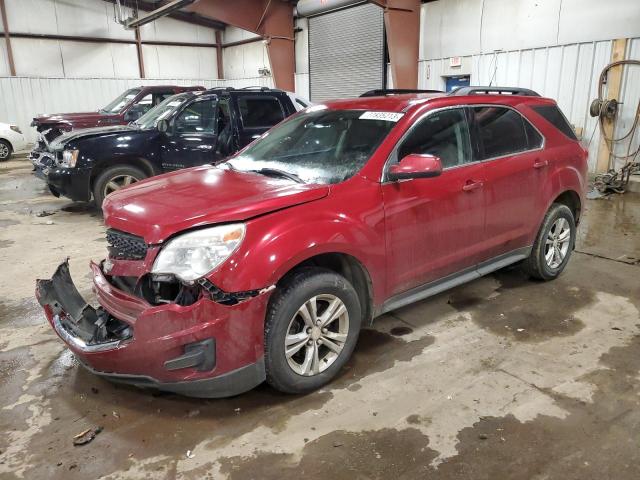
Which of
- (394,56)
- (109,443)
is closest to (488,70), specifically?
(394,56)

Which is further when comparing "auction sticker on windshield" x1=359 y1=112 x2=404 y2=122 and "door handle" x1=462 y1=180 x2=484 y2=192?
"door handle" x1=462 y1=180 x2=484 y2=192

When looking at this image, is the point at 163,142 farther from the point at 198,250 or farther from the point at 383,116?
the point at 198,250

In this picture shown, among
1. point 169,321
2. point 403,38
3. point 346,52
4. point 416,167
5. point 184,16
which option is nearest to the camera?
point 169,321

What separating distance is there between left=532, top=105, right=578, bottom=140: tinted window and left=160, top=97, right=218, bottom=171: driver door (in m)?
4.29

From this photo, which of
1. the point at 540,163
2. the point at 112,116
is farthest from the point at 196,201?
the point at 112,116

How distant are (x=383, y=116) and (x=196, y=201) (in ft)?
4.60

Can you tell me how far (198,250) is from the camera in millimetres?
2494

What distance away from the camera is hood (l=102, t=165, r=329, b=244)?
2.56 metres

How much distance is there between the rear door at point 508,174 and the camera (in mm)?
3699

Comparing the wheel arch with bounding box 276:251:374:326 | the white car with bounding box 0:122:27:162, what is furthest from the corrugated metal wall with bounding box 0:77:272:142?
the wheel arch with bounding box 276:251:374:326

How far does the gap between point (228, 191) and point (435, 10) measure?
10762mm

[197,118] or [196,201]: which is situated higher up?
[197,118]

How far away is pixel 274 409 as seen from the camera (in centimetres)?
276

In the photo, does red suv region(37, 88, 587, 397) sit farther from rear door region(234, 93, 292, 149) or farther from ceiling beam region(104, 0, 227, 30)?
ceiling beam region(104, 0, 227, 30)
